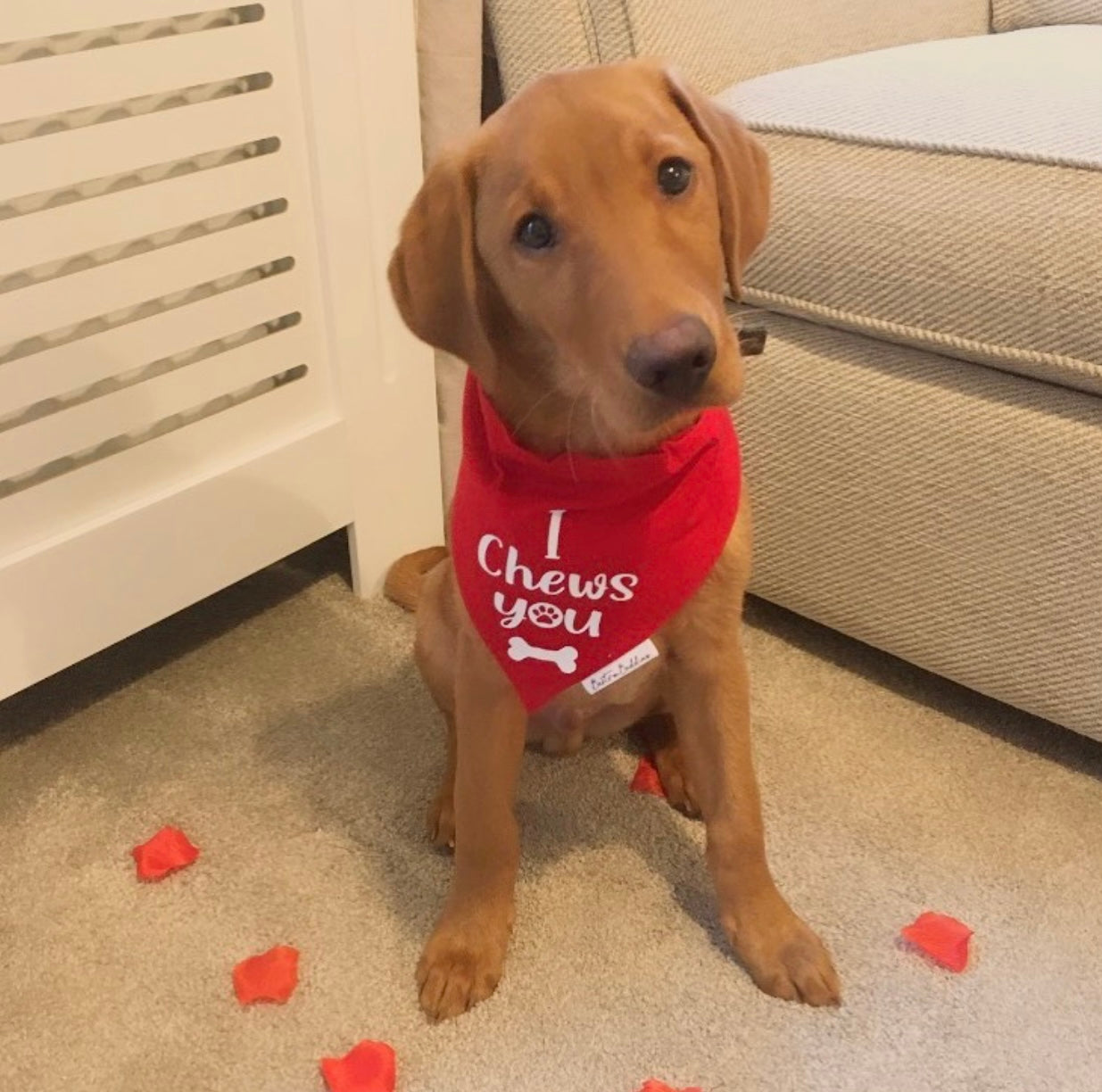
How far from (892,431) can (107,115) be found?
96 cm

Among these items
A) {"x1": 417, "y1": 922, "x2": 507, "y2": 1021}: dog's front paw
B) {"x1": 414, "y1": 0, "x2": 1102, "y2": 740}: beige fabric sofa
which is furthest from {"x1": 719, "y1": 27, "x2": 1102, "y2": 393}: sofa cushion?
{"x1": 417, "y1": 922, "x2": 507, "y2": 1021}: dog's front paw

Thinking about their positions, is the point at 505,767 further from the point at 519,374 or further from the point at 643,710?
the point at 519,374

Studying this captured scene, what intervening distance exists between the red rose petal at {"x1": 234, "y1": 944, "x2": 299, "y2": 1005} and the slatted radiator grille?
583 mm

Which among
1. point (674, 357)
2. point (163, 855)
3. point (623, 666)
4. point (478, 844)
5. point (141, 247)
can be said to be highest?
point (674, 357)

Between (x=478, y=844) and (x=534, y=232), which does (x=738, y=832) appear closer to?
(x=478, y=844)

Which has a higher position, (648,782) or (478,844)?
(478,844)

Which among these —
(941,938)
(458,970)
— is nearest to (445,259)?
(458,970)

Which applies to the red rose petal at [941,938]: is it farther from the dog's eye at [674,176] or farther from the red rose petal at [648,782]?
the dog's eye at [674,176]

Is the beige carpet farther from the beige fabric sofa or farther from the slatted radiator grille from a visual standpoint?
the slatted radiator grille

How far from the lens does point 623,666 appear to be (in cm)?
122

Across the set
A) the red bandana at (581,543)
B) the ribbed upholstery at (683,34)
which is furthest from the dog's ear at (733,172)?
the ribbed upholstery at (683,34)

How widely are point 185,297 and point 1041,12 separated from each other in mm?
1441

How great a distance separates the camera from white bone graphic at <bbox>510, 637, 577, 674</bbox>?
1209 millimetres

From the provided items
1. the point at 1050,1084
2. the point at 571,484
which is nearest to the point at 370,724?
the point at 571,484
